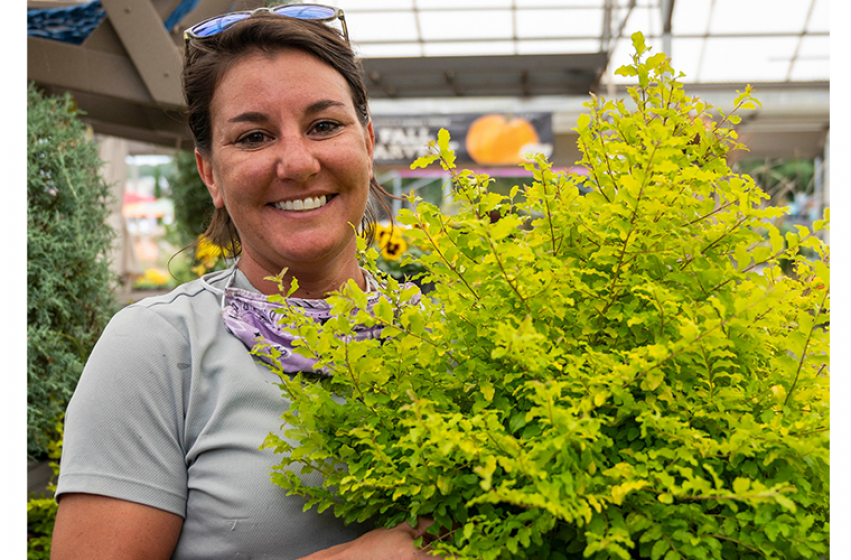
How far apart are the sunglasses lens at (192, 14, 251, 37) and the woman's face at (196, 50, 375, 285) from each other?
4.8 inches

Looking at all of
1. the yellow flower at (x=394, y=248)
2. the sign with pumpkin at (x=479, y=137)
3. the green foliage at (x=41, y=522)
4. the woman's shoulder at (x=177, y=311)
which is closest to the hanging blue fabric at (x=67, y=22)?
the yellow flower at (x=394, y=248)

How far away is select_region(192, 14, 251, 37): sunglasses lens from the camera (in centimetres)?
140

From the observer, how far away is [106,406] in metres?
1.14

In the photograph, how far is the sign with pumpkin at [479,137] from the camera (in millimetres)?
9133

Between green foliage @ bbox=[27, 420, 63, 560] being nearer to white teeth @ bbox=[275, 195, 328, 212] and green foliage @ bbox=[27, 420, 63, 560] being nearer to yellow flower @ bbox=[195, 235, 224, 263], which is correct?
yellow flower @ bbox=[195, 235, 224, 263]

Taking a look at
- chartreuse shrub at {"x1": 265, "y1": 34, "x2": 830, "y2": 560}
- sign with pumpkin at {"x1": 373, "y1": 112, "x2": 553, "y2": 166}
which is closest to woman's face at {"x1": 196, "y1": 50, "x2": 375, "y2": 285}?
chartreuse shrub at {"x1": 265, "y1": 34, "x2": 830, "y2": 560}

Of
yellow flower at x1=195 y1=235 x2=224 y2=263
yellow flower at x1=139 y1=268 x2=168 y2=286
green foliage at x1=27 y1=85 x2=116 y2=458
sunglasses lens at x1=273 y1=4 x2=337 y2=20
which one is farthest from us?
yellow flower at x1=139 y1=268 x2=168 y2=286

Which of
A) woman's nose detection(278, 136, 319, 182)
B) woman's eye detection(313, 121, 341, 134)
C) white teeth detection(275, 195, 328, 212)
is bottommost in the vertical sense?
white teeth detection(275, 195, 328, 212)

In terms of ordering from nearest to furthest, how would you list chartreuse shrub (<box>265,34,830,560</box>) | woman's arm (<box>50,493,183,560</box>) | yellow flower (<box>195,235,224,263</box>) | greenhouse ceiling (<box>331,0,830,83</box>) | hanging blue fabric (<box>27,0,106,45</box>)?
chartreuse shrub (<box>265,34,830,560</box>), woman's arm (<box>50,493,183,560</box>), yellow flower (<box>195,235,224,263</box>), hanging blue fabric (<box>27,0,106,45</box>), greenhouse ceiling (<box>331,0,830,83</box>)

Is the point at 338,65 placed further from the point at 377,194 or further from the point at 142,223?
the point at 142,223

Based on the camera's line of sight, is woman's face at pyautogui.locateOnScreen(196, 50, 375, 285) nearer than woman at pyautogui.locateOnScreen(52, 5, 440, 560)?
No
